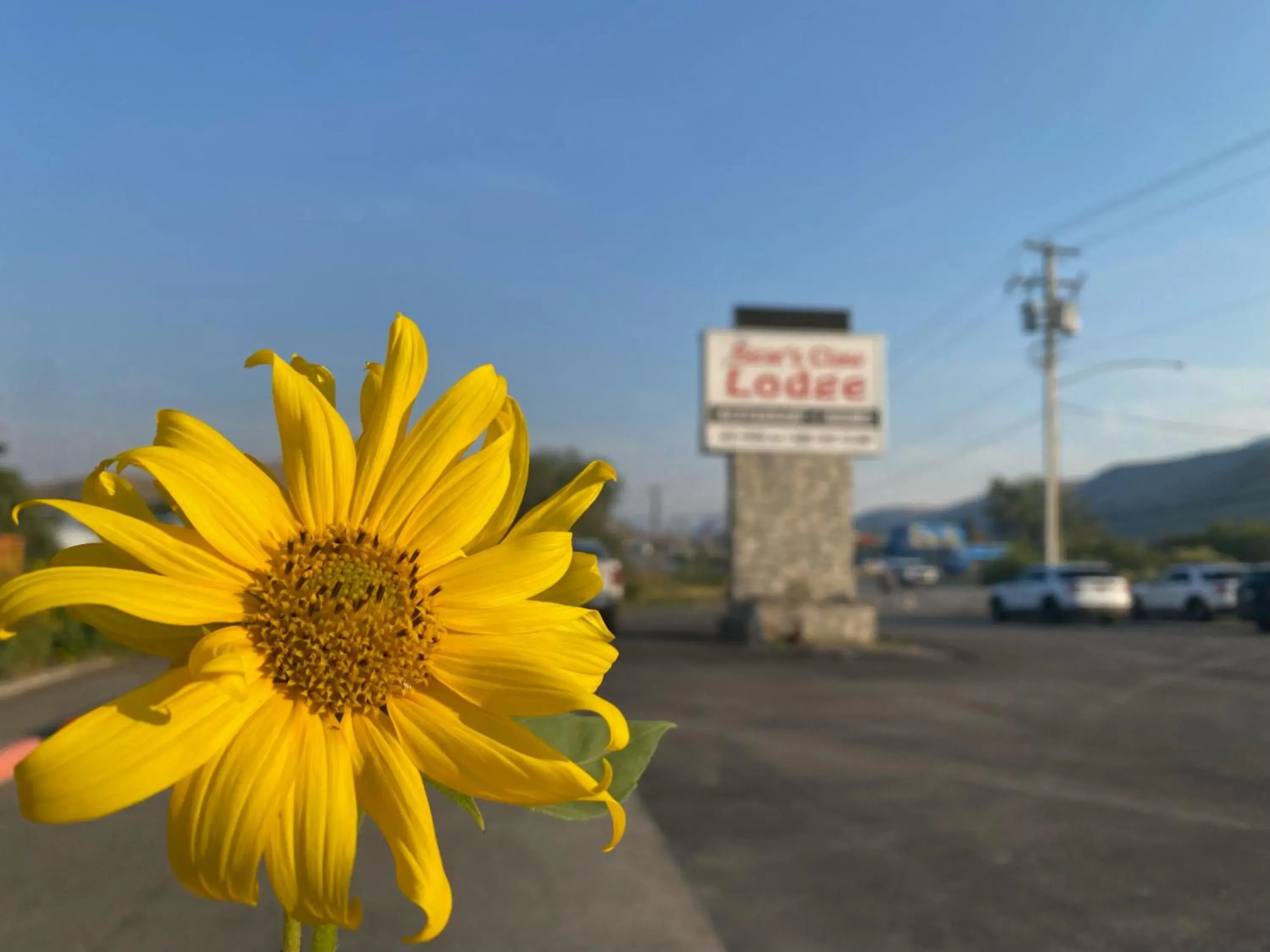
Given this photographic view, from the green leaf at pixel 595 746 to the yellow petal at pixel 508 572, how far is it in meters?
0.10

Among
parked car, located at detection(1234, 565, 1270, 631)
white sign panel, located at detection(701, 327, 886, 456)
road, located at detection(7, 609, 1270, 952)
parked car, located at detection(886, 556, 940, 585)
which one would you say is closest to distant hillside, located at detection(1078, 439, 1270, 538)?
parked car, located at detection(886, 556, 940, 585)

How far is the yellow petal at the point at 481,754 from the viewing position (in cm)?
66

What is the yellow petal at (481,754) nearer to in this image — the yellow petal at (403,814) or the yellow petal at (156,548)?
the yellow petal at (403,814)

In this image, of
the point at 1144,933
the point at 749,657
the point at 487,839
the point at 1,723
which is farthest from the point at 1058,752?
the point at 1,723

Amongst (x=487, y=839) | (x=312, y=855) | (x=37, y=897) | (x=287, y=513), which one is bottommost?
(x=487, y=839)

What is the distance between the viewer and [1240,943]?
455cm

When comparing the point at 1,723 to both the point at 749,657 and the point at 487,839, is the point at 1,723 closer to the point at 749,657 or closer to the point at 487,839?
the point at 487,839

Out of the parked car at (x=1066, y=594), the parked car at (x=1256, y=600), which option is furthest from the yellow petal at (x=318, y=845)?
the parked car at (x=1066, y=594)

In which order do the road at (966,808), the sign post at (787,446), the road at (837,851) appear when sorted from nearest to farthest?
the road at (837,851) < the road at (966,808) < the sign post at (787,446)

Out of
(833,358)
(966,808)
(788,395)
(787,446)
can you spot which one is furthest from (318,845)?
(833,358)

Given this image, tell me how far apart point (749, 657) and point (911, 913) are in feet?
37.3

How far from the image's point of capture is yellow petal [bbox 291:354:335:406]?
828 millimetres

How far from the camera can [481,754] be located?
697 millimetres

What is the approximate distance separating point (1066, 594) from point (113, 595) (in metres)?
29.4
